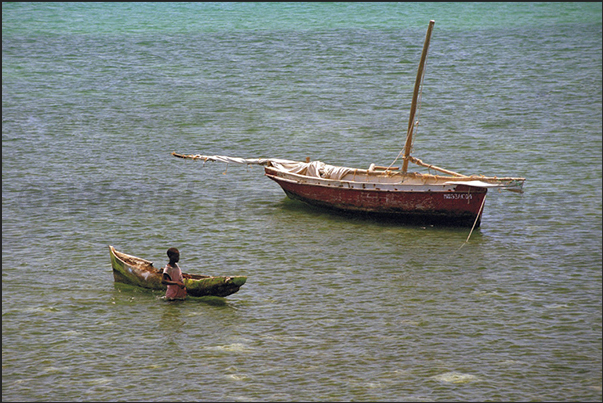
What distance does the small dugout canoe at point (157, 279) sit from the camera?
21109mm

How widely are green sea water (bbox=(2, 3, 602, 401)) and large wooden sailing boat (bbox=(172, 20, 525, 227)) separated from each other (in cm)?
61

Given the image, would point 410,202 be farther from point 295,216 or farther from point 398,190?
point 295,216

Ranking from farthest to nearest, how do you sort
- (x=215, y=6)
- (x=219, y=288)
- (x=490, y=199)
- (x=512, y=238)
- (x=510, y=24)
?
(x=215, y=6) → (x=510, y=24) → (x=490, y=199) → (x=512, y=238) → (x=219, y=288)

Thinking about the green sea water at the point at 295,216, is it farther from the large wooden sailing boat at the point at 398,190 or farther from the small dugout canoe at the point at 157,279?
the large wooden sailing boat at the point at 398,190

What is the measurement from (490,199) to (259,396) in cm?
1742

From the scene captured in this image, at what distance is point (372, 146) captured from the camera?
39938 mm

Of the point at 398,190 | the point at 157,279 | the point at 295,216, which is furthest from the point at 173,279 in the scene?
the point at 295,216

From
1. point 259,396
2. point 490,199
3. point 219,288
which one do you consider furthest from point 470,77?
point 259,396

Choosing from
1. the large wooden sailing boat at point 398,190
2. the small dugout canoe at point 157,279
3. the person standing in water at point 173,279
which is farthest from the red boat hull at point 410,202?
the person standing in water at point 173,279

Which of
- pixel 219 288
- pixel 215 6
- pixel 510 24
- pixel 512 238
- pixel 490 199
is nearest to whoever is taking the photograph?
pixel 219 288

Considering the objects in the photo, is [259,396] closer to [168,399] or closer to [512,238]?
[168,399]

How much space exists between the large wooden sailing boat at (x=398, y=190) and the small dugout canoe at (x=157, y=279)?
8011 mm

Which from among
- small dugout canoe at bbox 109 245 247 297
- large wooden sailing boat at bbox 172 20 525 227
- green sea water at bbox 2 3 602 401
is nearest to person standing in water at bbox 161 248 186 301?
small dugout canoe at bbox 109 245 247 297

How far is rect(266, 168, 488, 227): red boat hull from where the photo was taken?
88.7ft
